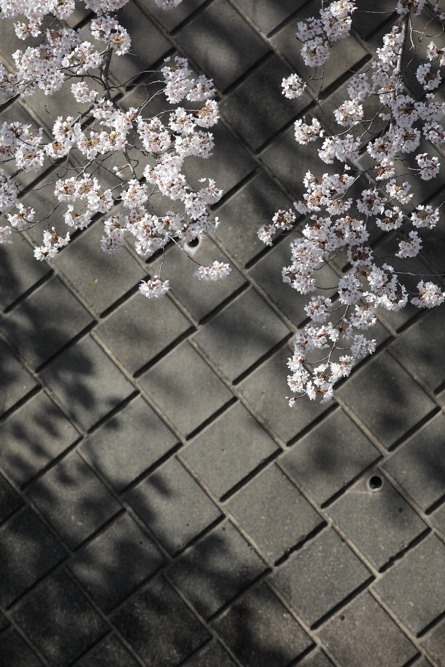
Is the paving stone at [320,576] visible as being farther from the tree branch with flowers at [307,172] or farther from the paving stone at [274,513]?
the tree branch with flowers at [307,172]

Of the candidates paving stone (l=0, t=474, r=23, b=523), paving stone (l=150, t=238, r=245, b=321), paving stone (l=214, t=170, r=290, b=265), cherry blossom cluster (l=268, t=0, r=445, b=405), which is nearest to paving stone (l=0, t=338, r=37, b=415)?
paving stone (l=0, t=474, r=23, b=523)

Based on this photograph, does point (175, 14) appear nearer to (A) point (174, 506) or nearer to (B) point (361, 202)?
(B) point (361, 202)

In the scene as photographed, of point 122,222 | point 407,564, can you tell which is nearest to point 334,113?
point 122,222

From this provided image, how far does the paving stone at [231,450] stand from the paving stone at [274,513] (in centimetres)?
10

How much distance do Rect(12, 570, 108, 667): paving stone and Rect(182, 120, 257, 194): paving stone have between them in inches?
111

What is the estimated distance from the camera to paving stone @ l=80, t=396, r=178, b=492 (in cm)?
507

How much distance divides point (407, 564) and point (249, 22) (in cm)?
366

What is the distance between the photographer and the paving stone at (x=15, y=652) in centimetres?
512

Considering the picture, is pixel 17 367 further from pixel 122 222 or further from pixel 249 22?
pixel 249 22

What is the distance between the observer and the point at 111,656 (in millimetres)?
5078

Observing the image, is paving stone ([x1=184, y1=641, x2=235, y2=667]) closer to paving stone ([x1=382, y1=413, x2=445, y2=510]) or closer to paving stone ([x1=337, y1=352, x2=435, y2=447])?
paving stone ([x1=382, y1=413, x2=445, y2=510])

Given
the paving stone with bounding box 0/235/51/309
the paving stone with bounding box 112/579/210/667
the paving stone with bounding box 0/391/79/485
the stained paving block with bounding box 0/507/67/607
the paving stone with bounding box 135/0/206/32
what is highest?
the paving stone with bounding box 135/0/206/32

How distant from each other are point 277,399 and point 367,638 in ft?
5.38

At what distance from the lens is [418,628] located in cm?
491
